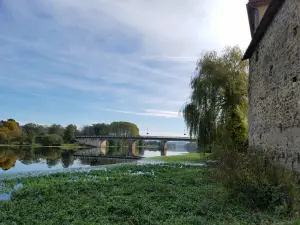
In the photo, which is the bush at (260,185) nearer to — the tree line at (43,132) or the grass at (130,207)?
the grass at (130,207)

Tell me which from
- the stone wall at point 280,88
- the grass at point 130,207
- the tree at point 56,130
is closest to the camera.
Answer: the grass at point 130,207

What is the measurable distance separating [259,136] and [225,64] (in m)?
10.6

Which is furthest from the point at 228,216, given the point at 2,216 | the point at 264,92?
the point at 264,92

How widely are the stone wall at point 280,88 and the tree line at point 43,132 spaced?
6350 centimetres

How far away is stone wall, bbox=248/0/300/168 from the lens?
7.96 meters

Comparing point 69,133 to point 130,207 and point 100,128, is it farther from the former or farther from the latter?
point 130,207

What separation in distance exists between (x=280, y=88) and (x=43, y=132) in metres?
77.4

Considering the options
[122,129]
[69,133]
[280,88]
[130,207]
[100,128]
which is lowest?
[130,207]

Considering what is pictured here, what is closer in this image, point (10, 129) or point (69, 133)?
point (10, 129)

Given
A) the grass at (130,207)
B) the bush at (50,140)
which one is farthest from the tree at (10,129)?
the grass at (130,207)

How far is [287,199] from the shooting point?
20.6 ft

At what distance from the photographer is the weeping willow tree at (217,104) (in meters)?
20.9

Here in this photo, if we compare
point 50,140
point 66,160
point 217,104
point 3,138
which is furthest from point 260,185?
point 50,140

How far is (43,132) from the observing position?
79250mm
